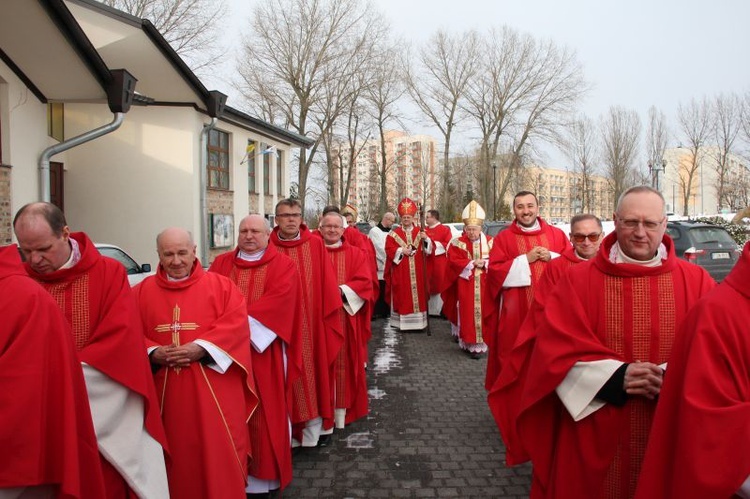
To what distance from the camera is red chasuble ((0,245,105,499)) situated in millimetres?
2117

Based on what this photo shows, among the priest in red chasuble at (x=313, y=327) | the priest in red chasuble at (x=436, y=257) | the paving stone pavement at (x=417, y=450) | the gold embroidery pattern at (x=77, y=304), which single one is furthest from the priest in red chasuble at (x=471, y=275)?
the gold embroidery pattern at (x=77, y=304)

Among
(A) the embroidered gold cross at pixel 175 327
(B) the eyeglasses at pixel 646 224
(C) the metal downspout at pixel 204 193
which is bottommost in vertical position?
(A) the embroidered gold cross at pixel 175 327

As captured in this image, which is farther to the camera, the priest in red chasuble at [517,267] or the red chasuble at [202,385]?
the priest in red chasuble at [517,267]

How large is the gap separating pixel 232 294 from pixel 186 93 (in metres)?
13.2

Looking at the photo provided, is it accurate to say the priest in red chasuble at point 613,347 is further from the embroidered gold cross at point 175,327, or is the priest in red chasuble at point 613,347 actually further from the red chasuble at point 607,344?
the embroidered gold cross at point 175,327

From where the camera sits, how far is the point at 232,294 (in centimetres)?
363

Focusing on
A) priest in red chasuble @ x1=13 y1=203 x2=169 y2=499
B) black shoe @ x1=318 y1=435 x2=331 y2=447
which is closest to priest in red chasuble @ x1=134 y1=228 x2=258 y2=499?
priest in red chasuble @ x1=13 y1=203 x2=169 y2=499

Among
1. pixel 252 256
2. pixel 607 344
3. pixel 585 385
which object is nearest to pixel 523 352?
pixel 607 344

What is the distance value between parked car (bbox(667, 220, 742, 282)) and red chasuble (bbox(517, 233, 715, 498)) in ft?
39.9

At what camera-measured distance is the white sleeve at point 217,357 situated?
3303mm

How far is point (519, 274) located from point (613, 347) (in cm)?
276

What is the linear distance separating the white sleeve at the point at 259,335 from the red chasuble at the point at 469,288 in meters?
4.90

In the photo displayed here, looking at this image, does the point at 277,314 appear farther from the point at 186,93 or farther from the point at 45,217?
the point at 186,93

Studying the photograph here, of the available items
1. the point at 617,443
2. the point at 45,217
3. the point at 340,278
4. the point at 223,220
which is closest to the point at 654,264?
the point at 617,443
